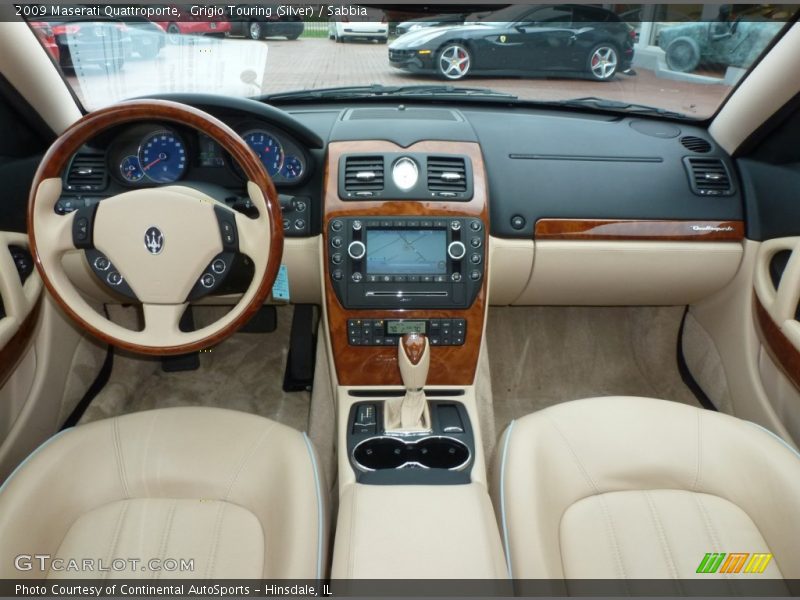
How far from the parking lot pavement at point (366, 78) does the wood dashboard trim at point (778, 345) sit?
0.84 m

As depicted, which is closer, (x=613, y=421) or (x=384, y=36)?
(x=613, y=421)

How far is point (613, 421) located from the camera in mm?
1698

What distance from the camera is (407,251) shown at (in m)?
1.95

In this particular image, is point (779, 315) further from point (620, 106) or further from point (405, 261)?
point (405, 261)

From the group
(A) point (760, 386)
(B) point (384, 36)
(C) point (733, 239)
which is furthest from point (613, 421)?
(B) point (384, 36)

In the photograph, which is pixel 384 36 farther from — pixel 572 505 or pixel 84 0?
pixel 572 505

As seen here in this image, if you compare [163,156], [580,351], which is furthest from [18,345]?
[580,351]

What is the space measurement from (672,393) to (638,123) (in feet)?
3.91

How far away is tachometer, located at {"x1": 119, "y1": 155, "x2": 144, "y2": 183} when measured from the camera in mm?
1972

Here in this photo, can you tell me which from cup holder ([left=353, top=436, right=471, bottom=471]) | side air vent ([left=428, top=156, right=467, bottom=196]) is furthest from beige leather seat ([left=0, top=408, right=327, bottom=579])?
side air vent ([left=428, top=156, right=467, bottom=196])

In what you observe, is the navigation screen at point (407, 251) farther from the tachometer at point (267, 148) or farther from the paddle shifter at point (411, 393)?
the tachometer at point (267, 148)

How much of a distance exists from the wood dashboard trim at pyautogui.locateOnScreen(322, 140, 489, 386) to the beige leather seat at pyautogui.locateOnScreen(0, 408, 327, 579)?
39 centimetres

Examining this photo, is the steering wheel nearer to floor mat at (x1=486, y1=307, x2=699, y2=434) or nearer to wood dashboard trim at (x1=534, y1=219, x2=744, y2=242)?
wood dashboard trim at (x1=534, y1=219, x2=744, y2=242)

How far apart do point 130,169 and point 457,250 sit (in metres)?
1.10
